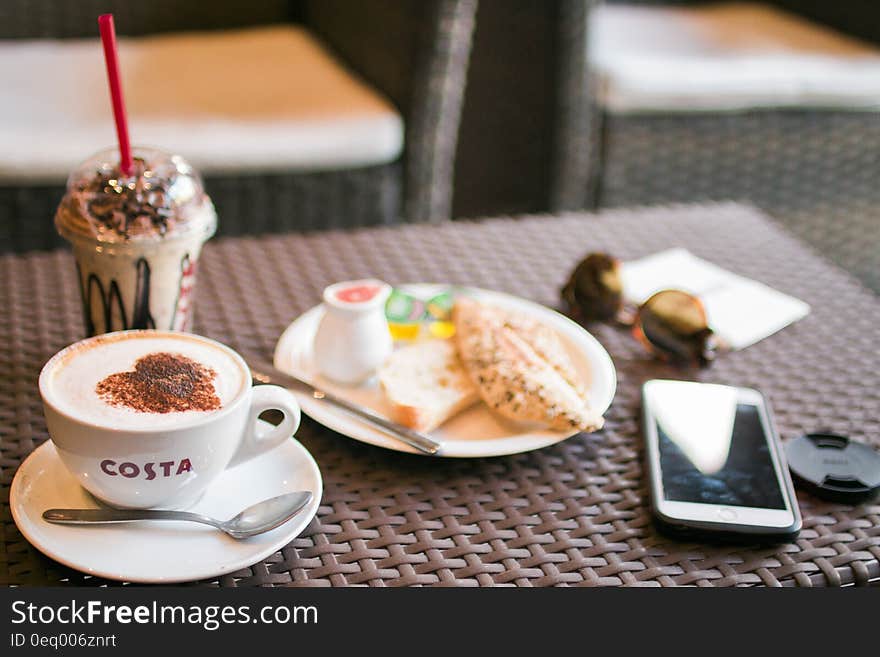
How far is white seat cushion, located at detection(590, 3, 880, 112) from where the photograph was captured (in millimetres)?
1717

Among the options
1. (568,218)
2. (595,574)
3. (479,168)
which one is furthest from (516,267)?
(479,168)

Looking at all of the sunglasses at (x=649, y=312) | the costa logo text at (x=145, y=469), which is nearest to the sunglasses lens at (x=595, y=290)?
the sunglasses at (x=649, y=312)

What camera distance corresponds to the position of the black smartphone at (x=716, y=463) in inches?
26.5

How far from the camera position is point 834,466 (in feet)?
2.43

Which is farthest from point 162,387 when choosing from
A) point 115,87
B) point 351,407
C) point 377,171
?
point 377,171

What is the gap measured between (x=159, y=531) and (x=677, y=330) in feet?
1.61

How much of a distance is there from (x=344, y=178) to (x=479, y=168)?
54 cm

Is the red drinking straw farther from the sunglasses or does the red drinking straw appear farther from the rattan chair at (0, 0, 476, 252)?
the rattan chair at (0, 0, 476, 252)

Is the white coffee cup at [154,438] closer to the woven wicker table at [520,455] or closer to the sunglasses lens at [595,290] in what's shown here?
the woven wicker table at [520,455]

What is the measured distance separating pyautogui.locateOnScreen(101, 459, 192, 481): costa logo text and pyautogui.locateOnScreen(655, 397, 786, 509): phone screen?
1.14 ft

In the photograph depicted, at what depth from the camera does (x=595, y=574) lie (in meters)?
0.64

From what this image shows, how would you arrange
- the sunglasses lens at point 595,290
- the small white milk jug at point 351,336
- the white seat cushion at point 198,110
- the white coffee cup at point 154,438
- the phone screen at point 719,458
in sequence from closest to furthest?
the white coffee cup at point 154,438 → the phone screen at point 719,458 → the small white milk jug at point 351,336 → the sunglasses lens at point 595,290 → the white seat cushion at point 198,110

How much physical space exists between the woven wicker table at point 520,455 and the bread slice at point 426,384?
0.12ft

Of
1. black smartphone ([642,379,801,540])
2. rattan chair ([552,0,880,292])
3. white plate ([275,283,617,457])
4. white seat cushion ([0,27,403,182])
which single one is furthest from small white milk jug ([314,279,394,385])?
rattan chair ([552,0,880,292])
